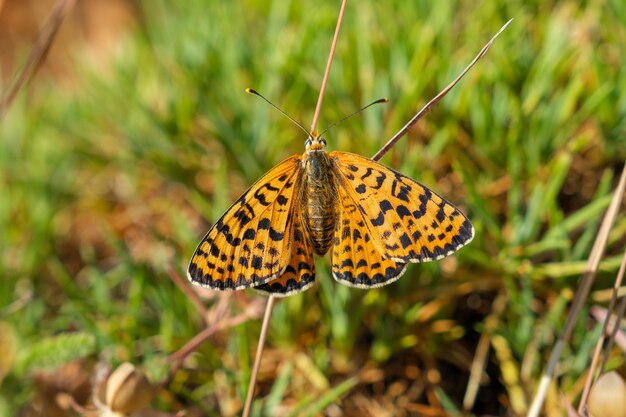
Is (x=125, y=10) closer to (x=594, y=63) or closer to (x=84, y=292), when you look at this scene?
(x=84, y=292)

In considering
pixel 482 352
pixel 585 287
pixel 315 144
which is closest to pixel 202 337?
pixel 315 144

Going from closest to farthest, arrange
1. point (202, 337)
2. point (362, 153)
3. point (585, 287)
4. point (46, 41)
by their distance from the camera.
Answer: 1. point (585, 287)
2. point (202, 337)
3. point (46, 41)
4. point (362, 153)

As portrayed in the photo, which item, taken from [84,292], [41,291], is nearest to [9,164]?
[41,291]

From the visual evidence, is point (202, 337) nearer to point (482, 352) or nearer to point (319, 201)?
point (319, 201)

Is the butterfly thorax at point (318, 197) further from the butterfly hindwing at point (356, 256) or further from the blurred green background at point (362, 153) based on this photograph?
the blurred green background at point (362, 153)

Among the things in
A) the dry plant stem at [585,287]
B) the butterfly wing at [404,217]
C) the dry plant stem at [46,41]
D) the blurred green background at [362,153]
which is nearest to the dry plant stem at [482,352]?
the blurred green background at [362,153]

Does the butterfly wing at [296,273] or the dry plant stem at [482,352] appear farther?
the dry plant stem at [482,352]

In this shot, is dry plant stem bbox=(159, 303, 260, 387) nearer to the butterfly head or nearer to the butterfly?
the butterfly

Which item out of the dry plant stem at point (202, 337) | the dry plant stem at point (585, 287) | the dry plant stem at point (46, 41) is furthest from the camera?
the dry plant stem at point (46, 41)
